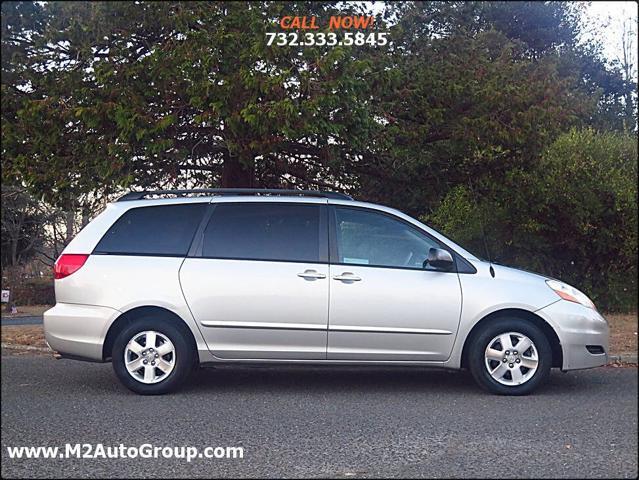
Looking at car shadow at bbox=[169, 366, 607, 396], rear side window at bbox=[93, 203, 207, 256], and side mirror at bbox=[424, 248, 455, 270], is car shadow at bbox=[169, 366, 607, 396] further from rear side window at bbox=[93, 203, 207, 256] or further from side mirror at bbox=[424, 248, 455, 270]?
rear side window at bbox=[93, 203, 207, 256]

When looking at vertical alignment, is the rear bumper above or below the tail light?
below

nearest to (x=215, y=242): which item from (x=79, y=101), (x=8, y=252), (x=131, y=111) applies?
(x=131, y=111)

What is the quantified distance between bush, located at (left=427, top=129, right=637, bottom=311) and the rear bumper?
7.25m

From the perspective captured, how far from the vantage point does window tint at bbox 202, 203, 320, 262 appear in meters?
6.78

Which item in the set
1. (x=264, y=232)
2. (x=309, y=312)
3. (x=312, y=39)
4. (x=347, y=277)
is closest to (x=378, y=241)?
(x=347, y=277)

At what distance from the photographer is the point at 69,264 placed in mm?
6781

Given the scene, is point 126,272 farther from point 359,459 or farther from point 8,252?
point 8,252

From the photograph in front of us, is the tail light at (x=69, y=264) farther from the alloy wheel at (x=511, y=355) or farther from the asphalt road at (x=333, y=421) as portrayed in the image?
the alloy wheel at (x=511, y=355)

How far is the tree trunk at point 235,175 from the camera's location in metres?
10.9

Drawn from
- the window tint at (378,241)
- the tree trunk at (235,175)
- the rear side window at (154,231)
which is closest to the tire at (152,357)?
the rear side window at (154,231)

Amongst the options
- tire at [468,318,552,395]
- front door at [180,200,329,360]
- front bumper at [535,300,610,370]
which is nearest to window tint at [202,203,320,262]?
front door at [180,200,329,360]

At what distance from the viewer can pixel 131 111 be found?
31.3 feet

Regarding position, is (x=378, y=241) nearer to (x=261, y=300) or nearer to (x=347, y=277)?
(x=347, y=277)

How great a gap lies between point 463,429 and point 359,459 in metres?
1.09
